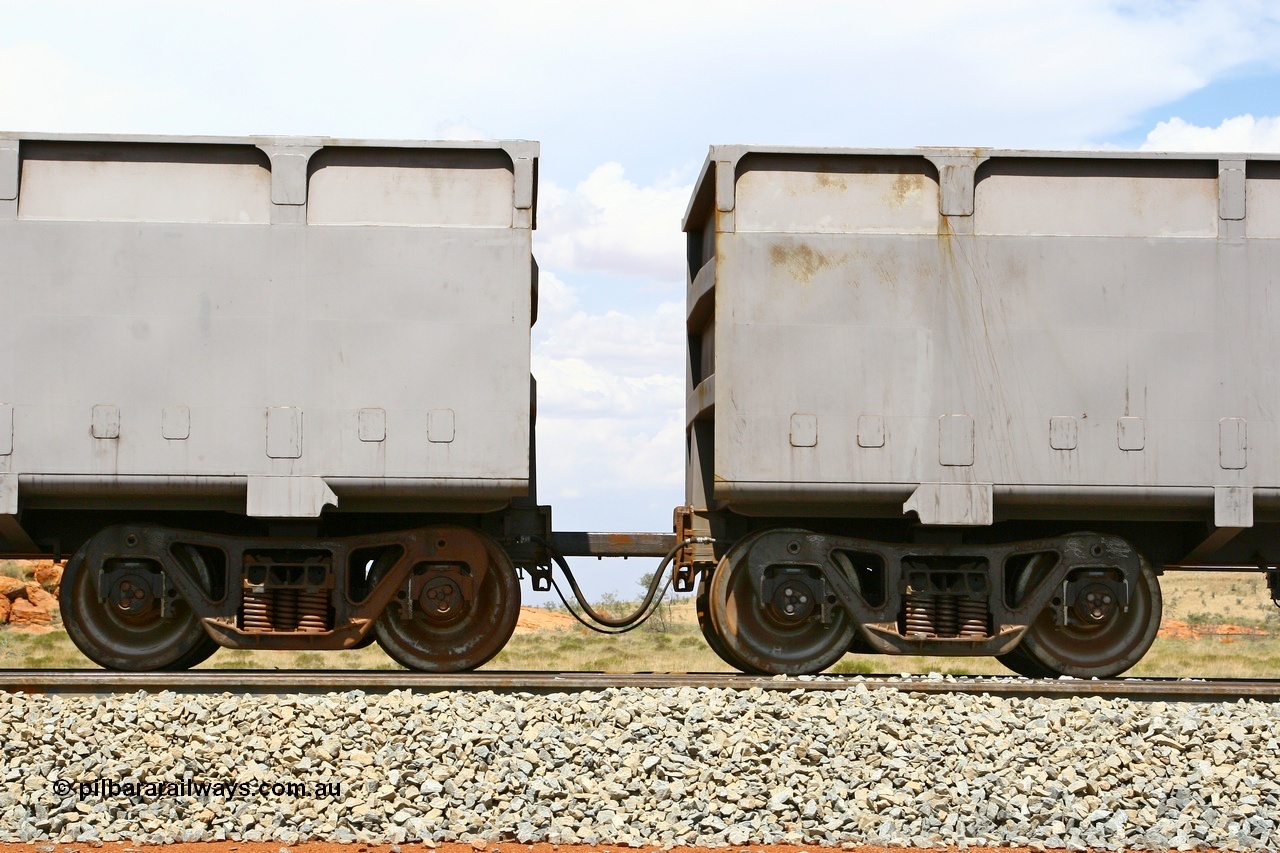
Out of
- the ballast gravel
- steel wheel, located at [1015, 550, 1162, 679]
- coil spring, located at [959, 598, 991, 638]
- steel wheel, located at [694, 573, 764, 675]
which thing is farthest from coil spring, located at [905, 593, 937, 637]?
the ballast gravel

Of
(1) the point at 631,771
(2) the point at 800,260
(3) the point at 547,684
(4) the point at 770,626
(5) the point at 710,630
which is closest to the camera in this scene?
(1) the point at 631,771

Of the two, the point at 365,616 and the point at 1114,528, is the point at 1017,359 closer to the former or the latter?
the point at 1114,528

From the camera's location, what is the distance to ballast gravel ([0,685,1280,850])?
21.9 feet

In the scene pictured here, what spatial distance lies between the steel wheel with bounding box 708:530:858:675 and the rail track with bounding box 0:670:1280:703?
1.77ft

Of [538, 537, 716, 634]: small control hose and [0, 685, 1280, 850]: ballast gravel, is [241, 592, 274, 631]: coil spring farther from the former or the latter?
[538, 537, 716, 634]: small control hose

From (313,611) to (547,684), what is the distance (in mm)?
2050

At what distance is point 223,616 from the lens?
919 centimetres

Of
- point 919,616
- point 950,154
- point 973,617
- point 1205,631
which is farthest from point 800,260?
point 1205,631

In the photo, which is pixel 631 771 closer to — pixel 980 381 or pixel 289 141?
pixel 980 381

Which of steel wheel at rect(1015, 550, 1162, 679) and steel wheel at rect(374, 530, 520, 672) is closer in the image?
steel wheel at rect(374, 530, 520, 672)

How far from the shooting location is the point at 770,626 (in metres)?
9.41

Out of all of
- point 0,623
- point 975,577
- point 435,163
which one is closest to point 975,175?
point 975,577

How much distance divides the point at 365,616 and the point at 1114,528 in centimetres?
588

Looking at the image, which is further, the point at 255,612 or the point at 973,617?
the point at 973,617
